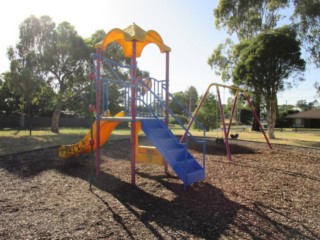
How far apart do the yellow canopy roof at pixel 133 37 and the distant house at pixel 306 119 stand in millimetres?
50751

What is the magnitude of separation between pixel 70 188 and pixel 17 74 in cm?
1752

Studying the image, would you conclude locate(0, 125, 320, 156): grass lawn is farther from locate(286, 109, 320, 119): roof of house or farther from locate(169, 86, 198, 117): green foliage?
locate(169, 86, 198, 117): green foliage

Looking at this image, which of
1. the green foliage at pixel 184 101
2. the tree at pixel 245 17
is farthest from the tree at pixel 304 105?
the tree at pixel 245 17

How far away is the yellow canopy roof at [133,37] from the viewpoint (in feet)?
21.0

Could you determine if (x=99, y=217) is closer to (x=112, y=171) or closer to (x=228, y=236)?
(x=228, y=236)

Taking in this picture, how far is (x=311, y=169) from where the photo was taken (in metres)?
8.39

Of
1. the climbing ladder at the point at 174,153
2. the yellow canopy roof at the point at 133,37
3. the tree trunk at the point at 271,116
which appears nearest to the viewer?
the climbing ladder at the point at 174,153

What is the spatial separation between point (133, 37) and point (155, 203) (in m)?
3.54

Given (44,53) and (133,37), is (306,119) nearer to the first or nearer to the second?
(44,53)

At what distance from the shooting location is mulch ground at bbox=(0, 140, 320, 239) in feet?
13.0

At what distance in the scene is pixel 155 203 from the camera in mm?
5223

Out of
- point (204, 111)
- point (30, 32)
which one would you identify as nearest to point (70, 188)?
point (204, 111)

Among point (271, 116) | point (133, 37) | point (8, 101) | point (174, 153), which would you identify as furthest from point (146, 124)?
point (8, 101)

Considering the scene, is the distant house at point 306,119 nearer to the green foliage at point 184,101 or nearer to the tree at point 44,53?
the green foliage at point 184,101
